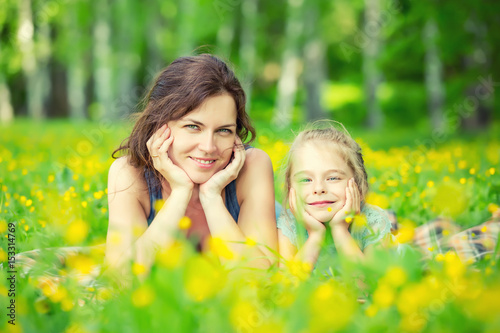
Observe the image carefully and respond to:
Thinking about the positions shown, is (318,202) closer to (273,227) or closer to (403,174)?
(273,227)

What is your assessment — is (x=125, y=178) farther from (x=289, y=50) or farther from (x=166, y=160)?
(x=289, y=50)

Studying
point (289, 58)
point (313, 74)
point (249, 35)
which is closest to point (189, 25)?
point (249, 35)

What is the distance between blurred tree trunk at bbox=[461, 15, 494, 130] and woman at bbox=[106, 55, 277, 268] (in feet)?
17.7

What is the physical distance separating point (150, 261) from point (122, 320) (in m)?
0.43

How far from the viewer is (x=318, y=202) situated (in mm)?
2387

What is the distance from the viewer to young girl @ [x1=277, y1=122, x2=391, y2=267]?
89.5 inches

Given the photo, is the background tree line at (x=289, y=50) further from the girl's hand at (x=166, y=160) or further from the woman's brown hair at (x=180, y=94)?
the girl's hand at (x=166, y=160)

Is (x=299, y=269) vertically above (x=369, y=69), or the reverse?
(x=369, y=69)

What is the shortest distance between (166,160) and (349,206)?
0.90 m

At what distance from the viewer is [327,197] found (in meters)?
2.38

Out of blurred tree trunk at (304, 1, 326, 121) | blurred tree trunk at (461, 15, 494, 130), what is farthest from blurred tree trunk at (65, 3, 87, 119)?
blurred tree trunk at (461, 15, 494, 130)

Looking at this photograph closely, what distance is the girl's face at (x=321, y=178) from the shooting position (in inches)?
93.2

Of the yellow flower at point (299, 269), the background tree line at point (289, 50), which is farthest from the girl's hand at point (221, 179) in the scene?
the background tree line at point (289, 50)

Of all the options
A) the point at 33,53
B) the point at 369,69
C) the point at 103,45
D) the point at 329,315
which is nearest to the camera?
the point at 329,315
